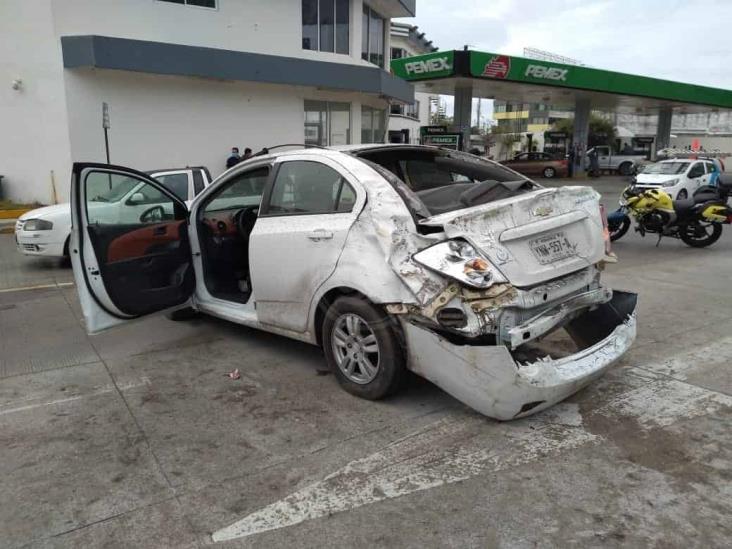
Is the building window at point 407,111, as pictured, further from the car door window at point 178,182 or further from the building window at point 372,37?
the car door window at point 178,182

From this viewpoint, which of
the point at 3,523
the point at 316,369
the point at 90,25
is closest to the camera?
the point at 3,523

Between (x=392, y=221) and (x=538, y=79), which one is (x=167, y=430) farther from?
(x=538, y=79)

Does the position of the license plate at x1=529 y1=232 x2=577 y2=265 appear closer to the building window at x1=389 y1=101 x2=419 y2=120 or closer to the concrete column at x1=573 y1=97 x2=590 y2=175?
the concrete column at x1=573 y1=97 x2=590 y2=175

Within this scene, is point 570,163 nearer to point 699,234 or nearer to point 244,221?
point 699,234

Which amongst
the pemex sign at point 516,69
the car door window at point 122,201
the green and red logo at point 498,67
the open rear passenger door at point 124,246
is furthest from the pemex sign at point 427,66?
the open rear passenger door at point 124,246

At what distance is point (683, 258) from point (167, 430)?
8.77 meters

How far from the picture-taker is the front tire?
3.81 metres

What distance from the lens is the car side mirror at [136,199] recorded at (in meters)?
4.98

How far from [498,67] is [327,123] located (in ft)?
29.9

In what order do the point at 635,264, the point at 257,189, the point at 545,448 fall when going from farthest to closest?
the point at 635,264 → the point at 257,189 → the point at 545,448

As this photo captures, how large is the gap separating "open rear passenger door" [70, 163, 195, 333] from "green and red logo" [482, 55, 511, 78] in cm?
2251

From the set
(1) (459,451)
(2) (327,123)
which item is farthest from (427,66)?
(1) (459,451)

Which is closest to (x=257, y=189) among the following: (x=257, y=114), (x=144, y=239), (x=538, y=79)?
(x=144, y=239)

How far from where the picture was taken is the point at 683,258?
9.62 meters
